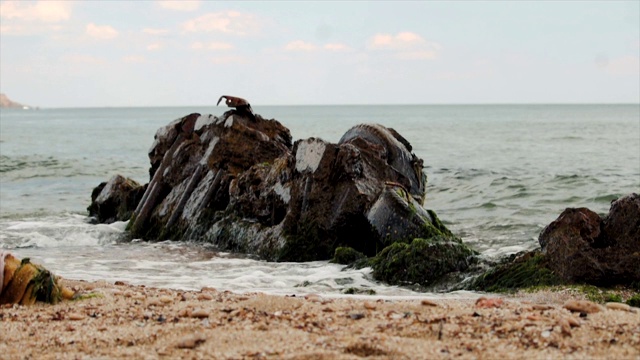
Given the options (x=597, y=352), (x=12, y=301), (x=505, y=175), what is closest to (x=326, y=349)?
(x=597, y=352)

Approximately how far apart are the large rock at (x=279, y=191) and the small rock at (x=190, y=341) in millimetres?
4381

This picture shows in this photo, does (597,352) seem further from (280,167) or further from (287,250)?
(280,167)

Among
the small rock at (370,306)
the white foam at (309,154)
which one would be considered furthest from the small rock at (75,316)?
the white foam at (309,154)

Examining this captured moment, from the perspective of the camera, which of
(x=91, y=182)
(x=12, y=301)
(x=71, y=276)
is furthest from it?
(x=91, y=182)

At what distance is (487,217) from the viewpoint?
48.0 feet

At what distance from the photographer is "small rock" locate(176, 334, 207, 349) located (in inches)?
178

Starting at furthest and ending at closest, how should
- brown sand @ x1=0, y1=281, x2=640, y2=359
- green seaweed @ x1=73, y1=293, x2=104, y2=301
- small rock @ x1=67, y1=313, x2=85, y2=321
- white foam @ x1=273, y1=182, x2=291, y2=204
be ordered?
1. white foam @ x1=273, y1=182, x2=291, y2=204
2. green seaweed @ x1=73, y1=293, x2=104, y2=301
3. small rock @ x1=67, y1=313, x2=85, y2=321
4. brown sand @ x1=0, y1=281, x2=640, y2=359

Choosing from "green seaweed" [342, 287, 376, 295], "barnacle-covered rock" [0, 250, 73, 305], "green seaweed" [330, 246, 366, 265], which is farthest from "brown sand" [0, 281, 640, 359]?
"green seaweed" [330, 246, 366, 265]

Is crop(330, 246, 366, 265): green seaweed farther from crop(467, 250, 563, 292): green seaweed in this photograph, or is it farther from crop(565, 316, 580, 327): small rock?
crop(565, 316, 580, 327): small rock

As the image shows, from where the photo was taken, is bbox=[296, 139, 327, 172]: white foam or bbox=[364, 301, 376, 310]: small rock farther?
bbox=[296, 139, 327, 172]: white foam

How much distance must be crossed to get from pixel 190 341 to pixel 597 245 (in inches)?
185

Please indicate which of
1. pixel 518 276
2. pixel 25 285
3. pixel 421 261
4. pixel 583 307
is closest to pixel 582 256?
pixel 518 276

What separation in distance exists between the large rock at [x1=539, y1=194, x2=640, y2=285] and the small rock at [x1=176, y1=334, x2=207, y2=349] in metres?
4.15

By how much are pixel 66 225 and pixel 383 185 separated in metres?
6.25
